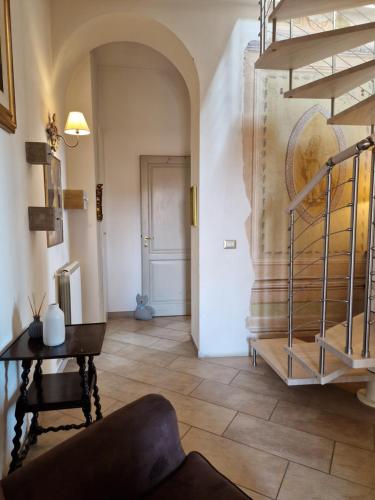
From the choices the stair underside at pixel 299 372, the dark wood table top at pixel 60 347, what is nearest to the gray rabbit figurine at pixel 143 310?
the stair underside at pixel 299 372

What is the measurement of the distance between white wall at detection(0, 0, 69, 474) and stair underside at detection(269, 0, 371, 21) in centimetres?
158

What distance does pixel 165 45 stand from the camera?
319 centimetres

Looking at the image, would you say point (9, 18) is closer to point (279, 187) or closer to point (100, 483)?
point (100, 483)

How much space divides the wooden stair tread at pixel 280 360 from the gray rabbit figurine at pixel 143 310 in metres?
1.80

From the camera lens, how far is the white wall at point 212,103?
9.45 ft

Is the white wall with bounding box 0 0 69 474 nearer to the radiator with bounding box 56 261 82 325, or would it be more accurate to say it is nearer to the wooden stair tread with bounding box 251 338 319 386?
the radiator with bounding box 56 261 82 325

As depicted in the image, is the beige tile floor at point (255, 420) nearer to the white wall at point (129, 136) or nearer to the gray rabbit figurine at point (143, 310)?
the gray rabbit figurine at point (143, 310)

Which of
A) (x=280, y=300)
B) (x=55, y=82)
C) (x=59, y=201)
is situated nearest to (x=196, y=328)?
(x=280, y=300)

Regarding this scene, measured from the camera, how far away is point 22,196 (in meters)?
1.95

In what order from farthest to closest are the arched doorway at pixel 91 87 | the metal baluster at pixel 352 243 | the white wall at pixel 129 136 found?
the white wall at pixel 129 136 → the arched doorway at pixel 91 87 → the metal baluster at pixel 352 243

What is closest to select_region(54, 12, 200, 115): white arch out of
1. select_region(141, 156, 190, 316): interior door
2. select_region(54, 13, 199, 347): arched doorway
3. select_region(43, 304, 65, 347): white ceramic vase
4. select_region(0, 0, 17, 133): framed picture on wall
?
select_region(54, 13, 199, 347): arched doorway

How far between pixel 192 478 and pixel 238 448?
0.93 meters

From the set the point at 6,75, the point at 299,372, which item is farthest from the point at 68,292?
the point at 299,372

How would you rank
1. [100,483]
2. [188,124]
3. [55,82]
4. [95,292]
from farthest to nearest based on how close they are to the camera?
[188,124] → [95,292] → [55,82] → [100,483]
